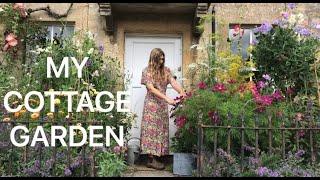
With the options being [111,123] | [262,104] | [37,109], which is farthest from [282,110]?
[37,109]

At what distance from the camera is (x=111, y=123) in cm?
805

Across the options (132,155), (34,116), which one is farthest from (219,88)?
(34,116)

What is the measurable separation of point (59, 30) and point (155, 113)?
3.25 m

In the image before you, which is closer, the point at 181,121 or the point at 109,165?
the point at 109,165

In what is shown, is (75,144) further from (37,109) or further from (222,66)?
(222,66)

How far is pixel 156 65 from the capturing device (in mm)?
8203

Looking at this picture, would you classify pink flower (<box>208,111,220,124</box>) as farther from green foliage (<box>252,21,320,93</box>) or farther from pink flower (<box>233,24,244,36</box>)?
pink flower (<box>233,24,244,36</box>)

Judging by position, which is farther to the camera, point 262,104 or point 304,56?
point 304,56

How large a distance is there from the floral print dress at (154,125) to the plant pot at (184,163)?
0.75 m

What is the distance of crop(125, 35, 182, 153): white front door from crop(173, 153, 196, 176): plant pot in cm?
277

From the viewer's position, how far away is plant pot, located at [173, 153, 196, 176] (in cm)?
707

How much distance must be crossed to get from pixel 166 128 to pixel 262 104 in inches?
68.8

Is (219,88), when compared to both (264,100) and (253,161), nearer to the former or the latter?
(264,100)

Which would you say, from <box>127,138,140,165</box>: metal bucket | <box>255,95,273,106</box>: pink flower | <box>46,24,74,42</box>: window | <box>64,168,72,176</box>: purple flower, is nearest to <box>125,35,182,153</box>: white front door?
<box>46,24,74,42</box>: window
